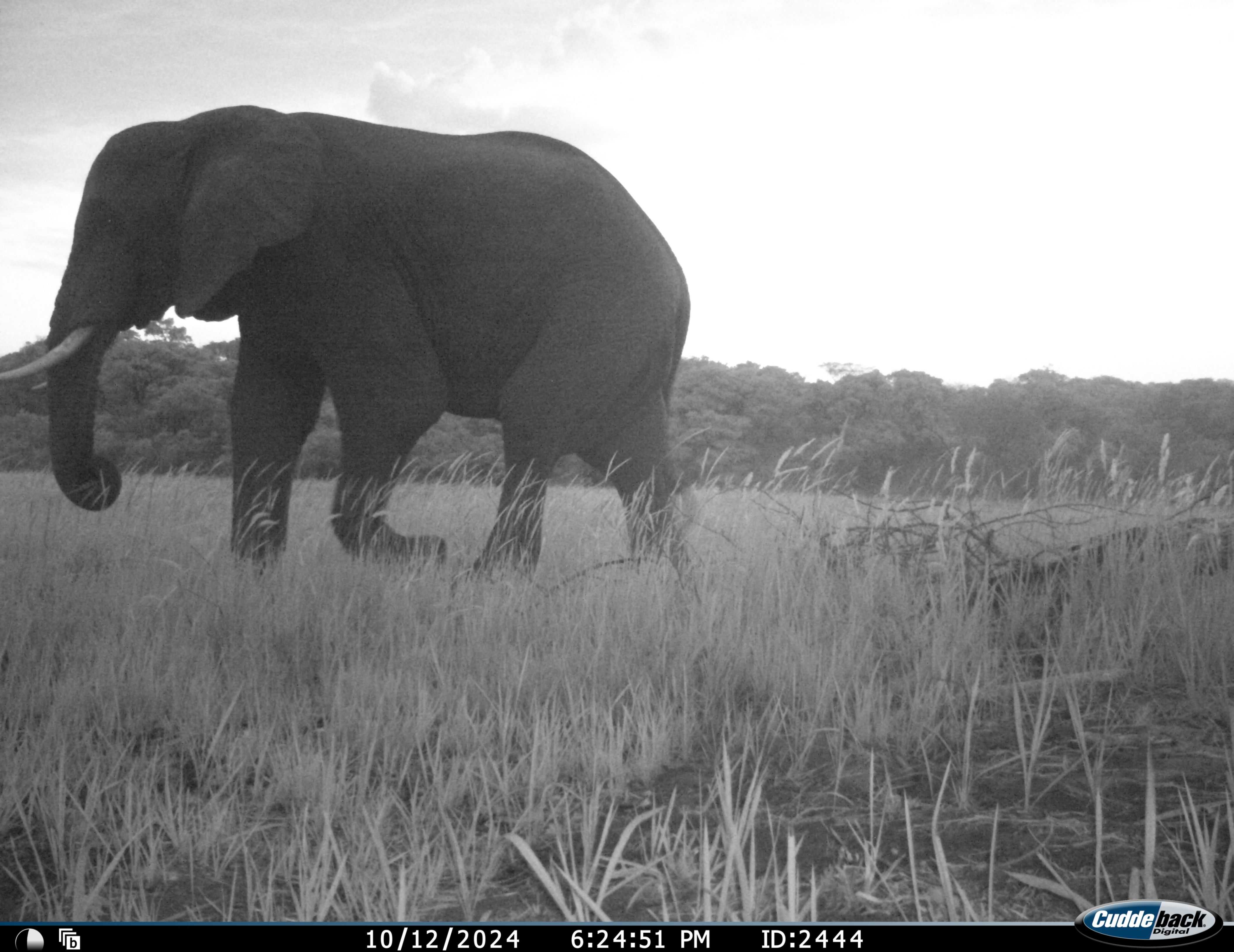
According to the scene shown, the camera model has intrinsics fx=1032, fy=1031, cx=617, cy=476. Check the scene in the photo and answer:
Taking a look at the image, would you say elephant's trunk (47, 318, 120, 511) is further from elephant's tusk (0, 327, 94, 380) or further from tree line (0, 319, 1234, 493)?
tree line (0, 319, 1234, 493)

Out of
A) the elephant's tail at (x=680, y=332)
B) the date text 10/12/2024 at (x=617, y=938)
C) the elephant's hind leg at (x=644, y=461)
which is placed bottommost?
the date text 10/12/2024 at (x=617, y=938)

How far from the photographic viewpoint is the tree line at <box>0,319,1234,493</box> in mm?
4730

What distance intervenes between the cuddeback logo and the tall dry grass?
0.09 metres

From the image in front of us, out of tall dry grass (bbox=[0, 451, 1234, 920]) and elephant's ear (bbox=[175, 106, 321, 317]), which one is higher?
elephant's ear (bbox=[175, 106, 321, 317])

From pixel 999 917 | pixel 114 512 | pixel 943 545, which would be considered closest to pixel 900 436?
pixel 943 545

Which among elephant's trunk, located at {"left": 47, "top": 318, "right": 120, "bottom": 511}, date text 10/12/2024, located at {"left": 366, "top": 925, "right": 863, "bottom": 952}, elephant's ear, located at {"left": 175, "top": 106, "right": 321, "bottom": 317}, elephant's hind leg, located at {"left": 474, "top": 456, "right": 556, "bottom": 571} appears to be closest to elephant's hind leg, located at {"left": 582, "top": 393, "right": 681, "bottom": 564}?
elephant's hind leg, located at {"left": 474, "top": 456, "right": 556, "bottom": 571}

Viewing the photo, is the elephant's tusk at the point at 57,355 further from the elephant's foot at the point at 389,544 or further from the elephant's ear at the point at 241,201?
the elephant's foot at the point at 389,544

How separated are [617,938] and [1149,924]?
0.56 m

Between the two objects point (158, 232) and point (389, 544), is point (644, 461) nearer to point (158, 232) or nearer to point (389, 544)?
point (389, 544)

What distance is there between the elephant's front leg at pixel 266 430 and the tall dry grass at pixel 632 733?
62 centimetres

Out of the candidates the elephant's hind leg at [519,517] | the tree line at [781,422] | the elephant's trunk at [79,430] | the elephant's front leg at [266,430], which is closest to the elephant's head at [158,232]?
the elephant's trunk at [79,430]

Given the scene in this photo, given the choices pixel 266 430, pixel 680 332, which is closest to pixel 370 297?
pixel 266 430

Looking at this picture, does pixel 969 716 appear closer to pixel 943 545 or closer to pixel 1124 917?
pixel 1124 917

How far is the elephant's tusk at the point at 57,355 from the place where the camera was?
10.5ft
